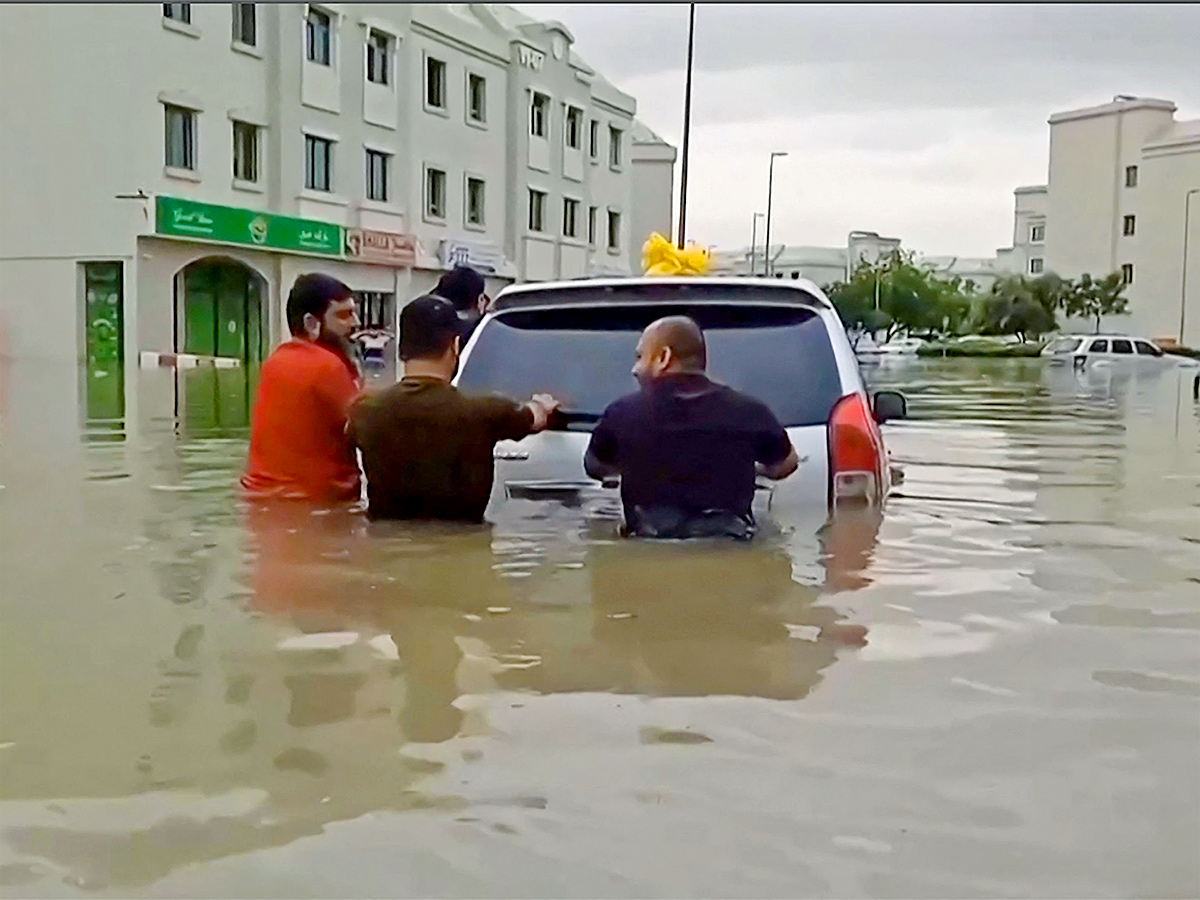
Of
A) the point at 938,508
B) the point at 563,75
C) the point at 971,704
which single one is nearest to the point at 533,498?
the point at 971,704

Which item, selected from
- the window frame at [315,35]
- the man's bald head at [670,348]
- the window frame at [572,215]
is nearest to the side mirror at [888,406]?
the man's bald head at [670,348]

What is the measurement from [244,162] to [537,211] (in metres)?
13.8

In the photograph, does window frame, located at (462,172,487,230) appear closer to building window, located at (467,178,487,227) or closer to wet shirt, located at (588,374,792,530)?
building window, located at (467,178,487,227)

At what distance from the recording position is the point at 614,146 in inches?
1988

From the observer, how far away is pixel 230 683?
14.2 feet

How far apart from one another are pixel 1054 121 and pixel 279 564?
87375 millimetres

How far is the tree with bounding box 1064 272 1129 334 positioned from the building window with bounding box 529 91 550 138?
4038 centimetres

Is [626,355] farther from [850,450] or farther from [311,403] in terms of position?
[311,403]

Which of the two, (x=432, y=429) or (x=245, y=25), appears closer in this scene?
(x=432, y=429)

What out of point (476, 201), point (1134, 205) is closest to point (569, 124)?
point (476, 201)

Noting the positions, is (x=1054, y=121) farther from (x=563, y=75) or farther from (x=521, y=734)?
(x=521, y=734)

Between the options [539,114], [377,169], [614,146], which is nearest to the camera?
[377,169]

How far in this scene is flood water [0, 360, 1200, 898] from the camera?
10.0 ft

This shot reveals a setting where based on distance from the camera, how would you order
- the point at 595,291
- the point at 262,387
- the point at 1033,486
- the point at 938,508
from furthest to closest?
the point at 1033,486 < the point at 938,508 < the point at 262,387 < the point at 595,291
